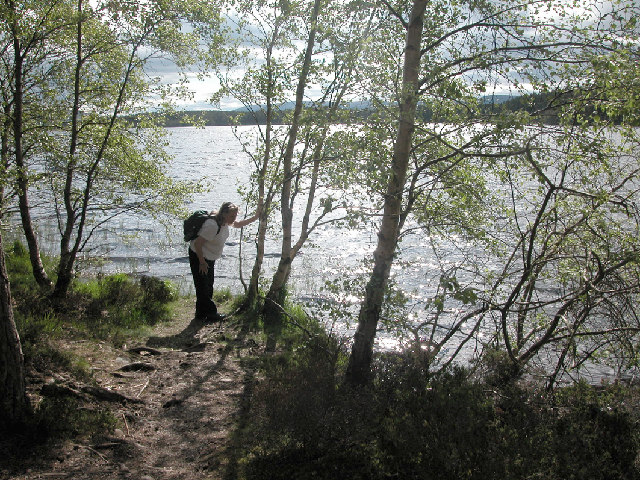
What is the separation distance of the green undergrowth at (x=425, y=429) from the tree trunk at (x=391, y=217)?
406 mm

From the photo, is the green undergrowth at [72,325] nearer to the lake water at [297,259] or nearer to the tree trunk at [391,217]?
the lake water at [297,259]

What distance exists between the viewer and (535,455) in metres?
4.13

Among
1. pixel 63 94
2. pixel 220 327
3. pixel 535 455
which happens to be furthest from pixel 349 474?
pixel 63 94

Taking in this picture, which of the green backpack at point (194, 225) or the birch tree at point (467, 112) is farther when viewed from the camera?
the green backpack at point (194, 225)

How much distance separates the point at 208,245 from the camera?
8.86 metres

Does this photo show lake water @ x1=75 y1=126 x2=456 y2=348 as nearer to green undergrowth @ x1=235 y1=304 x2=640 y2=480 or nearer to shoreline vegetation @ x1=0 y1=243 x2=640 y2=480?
shoreline vegetation @ x1=0 y1=243 x2=640 y2=480

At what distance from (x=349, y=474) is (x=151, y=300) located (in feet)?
22.9

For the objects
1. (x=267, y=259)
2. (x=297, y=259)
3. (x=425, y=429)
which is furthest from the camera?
(x=267, y=259)

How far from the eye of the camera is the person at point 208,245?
862cm

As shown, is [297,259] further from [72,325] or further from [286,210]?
[72,325]

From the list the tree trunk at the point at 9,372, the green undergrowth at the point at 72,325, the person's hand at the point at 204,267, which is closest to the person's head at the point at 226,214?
the person's hand at the point at 204,267

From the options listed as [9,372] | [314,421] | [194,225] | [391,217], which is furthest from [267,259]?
[314,421]

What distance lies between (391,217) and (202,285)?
15.5ft

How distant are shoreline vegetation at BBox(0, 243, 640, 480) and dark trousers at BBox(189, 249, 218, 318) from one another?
2.21m
